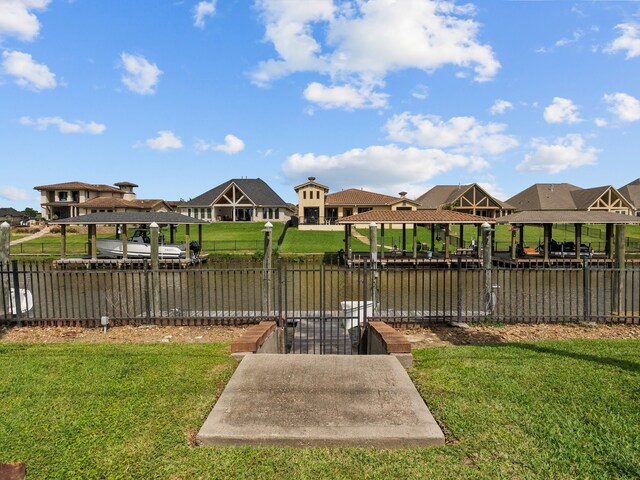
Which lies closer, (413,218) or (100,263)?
(100,263)

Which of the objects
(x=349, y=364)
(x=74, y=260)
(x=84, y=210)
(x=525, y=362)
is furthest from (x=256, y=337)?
(x=84, y=210)

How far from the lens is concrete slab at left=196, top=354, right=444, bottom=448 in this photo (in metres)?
4.24

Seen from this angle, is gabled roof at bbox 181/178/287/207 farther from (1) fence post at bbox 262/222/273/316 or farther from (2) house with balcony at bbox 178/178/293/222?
(1) fence post at bbox 262/222/273/316

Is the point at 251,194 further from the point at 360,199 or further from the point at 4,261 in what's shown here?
the point at 4,261

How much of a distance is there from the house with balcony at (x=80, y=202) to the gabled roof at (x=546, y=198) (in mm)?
53209

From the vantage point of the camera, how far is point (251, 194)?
5991 cm

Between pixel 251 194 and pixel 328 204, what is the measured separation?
1225 cm

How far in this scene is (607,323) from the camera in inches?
404

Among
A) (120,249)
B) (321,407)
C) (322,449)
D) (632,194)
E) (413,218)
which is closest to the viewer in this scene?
(322,449)

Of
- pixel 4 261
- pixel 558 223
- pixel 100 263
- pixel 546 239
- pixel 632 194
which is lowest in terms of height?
pixel 100 263

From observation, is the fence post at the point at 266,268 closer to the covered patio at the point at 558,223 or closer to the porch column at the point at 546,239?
the covered patio at the point at 558,223

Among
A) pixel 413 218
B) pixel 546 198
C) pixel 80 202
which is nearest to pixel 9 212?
pixel 80 202

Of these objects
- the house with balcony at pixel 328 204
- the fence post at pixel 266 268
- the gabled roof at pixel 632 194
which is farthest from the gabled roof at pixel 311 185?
the gabled roof at pixel 632 194

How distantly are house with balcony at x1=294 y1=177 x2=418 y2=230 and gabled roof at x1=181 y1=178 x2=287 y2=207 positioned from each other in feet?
20.4
